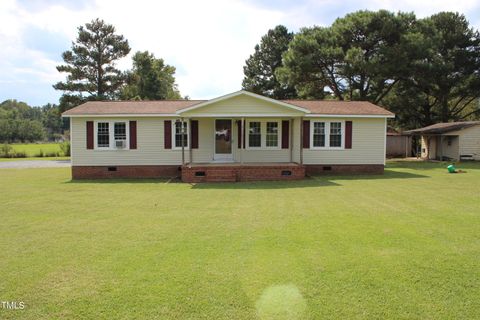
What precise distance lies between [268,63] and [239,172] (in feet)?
94.6

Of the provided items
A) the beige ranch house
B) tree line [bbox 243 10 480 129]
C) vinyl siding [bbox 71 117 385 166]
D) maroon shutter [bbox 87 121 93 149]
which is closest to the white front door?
the beige ranch house

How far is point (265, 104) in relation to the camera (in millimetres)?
14742

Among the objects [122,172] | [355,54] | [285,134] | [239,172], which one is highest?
[355,54]

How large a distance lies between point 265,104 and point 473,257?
35.2ft

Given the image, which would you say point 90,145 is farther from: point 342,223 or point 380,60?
point 380,60

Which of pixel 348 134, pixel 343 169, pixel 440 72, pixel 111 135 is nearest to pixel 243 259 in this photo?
pixel 111 135

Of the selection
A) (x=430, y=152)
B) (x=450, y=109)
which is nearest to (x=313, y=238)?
(x=430, y=152)

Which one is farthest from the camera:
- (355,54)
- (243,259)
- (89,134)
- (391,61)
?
(355,54)

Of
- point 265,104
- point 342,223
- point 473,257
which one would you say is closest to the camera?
point 473,257

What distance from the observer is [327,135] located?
16.5 metres

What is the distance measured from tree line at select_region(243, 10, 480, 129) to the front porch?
47.6ft

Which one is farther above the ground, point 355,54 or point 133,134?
point 355,54

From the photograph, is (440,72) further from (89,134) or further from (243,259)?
(243,259)

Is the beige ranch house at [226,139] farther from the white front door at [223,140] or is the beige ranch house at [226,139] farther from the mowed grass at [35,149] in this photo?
the mowed grass at [35,149]
